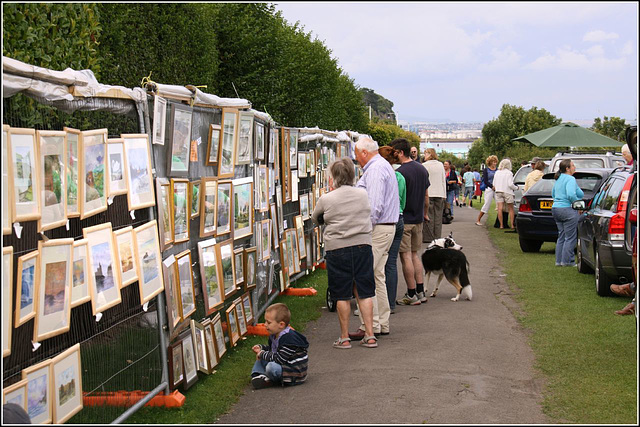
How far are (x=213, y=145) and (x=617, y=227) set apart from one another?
6149mm

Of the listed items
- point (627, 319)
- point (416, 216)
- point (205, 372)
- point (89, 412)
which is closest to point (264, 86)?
point (416, 216)

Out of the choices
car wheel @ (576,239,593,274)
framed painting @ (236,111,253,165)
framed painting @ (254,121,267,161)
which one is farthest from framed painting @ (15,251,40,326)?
car wheel @ (576,239,593,274)

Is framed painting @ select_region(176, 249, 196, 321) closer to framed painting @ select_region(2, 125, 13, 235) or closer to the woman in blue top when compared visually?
framed painting @ select_region(2, 125, 13, 235)

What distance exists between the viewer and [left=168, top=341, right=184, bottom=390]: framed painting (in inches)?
253

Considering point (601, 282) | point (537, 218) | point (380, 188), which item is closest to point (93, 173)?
point (380, 188)

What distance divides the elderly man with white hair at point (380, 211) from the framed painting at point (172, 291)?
10.1ft

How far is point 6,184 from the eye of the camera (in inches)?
159

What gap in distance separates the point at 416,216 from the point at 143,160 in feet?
19.1

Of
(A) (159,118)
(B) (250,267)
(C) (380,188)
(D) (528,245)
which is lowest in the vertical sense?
(D) (528,245)

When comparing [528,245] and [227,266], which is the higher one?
[227,266]

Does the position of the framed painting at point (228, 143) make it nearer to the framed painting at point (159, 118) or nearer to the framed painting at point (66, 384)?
the framed painting at point (159, 118)

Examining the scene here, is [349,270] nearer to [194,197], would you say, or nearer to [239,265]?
[239,265]

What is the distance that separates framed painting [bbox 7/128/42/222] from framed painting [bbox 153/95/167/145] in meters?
1.94

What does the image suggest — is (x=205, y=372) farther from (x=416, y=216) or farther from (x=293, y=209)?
(x=293, y=209)
